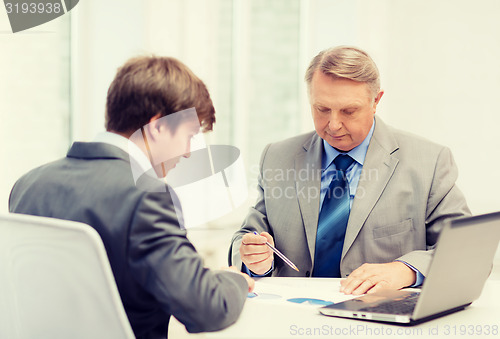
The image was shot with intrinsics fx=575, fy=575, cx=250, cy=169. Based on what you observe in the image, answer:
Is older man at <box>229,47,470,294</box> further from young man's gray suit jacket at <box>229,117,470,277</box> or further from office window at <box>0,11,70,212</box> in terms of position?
office window at <box>0,11,70,212</box>

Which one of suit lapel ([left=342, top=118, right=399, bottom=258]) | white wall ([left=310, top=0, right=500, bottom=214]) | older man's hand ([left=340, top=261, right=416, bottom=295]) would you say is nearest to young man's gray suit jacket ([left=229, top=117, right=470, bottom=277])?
suit lapel ([left=342, top=118, right=399, bottom=258])

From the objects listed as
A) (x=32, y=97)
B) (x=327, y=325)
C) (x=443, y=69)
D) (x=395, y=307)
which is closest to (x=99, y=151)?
(x=327, y=325)

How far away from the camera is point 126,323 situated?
1075 mm

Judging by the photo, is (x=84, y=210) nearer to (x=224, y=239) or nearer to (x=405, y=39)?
(x=224, y=239)

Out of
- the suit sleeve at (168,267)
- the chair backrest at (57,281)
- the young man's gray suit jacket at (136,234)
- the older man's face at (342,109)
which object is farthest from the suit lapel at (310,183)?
the chair backrest at (57,281)

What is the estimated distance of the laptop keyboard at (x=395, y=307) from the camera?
1285 mm

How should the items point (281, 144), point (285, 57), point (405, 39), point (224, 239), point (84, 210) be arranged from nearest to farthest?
point (84, 210) → point (281, 144) → point (224, 239) → point (405, 39) → point (285, 57)

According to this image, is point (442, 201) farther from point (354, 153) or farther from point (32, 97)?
point (32, 97)

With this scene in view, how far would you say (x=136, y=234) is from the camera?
1.14 metres

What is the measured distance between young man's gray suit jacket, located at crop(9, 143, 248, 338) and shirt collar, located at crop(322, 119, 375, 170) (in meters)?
0.98

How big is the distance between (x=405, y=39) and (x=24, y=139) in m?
2.15

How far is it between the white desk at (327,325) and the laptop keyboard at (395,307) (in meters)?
0.04

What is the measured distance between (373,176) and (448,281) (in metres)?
0.82

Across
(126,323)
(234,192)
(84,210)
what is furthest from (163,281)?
(234,192)
